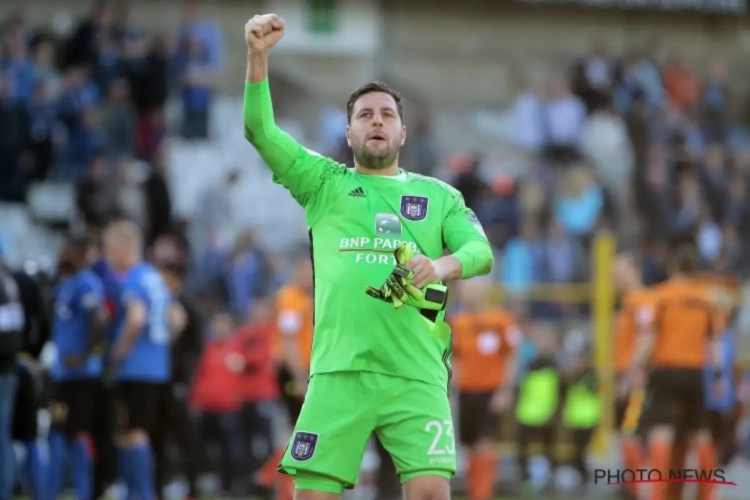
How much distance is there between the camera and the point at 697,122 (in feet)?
87.1

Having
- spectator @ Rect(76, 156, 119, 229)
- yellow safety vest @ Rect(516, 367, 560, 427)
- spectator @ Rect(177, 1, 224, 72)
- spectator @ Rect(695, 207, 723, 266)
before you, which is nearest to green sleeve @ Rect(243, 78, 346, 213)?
spectator @ Rect(76, 156, 119, 229)

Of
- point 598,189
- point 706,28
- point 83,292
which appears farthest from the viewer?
point 706,28

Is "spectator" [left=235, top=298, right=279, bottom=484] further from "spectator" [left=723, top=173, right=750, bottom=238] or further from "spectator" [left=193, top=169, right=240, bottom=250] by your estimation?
"spectator" [left=723, top=173, right=750, bottom=238]

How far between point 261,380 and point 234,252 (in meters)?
2.36

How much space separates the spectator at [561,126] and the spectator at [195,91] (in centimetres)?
566

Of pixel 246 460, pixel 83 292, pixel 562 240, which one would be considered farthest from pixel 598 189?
pixel 83 292

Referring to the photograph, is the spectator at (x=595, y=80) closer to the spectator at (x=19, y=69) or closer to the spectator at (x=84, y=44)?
the spectator at (x=84, y=44)

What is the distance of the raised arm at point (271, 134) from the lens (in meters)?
6.84

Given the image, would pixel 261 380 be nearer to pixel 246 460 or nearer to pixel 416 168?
pixel 246 460

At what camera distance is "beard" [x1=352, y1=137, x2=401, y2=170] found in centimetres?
717

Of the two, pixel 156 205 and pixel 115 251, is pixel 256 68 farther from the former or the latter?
pixel 156 205

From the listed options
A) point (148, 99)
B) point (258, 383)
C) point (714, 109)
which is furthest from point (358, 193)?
point (714, 109)

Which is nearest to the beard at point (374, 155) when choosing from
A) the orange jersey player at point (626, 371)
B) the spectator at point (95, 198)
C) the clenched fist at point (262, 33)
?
the clenched fist at point (262, 33)

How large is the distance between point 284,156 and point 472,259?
1.02m
